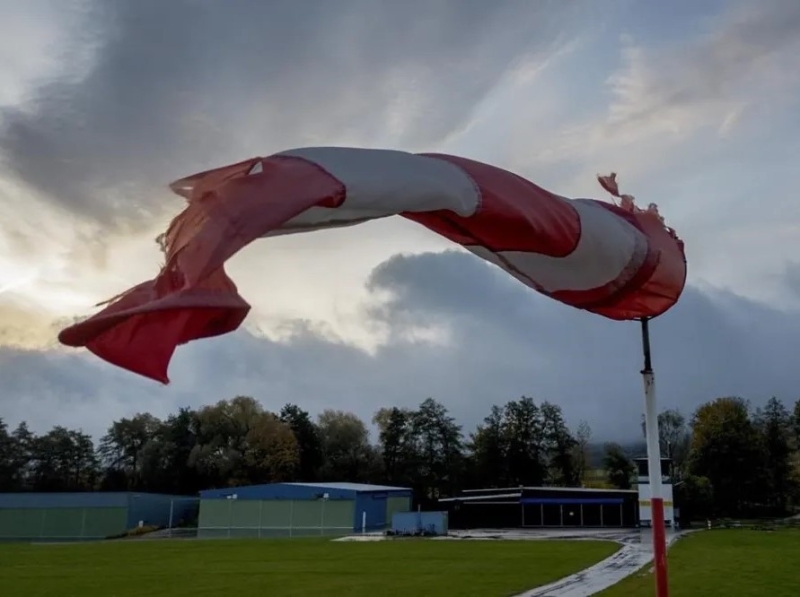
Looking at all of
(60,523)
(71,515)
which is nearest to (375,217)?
(71,515)

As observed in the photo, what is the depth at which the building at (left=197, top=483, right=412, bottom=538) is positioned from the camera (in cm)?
4794

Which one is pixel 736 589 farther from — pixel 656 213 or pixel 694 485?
pixel 694 485

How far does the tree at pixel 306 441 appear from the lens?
71.0 meters

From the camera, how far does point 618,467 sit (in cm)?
6712

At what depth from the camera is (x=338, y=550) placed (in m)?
30.7

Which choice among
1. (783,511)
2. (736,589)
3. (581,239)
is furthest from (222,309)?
(783,511)

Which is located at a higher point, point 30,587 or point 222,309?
point 222,309

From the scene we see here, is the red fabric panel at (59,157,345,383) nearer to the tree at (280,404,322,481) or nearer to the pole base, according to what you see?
the pole base

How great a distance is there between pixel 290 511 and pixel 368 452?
79.7 feet

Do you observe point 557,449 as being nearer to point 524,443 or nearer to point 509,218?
point 524,443

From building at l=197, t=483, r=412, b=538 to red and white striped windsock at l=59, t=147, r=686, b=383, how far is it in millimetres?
41201

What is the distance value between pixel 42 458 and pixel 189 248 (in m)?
80.6

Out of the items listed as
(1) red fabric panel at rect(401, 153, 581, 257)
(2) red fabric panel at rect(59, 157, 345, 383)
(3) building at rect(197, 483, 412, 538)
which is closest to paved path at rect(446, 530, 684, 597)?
(1) red fabric panel at rect(401, 153, 581, 257)

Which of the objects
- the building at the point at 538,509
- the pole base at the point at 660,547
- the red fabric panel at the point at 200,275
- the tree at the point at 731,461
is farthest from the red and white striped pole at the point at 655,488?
the tree at the point at 731,461
